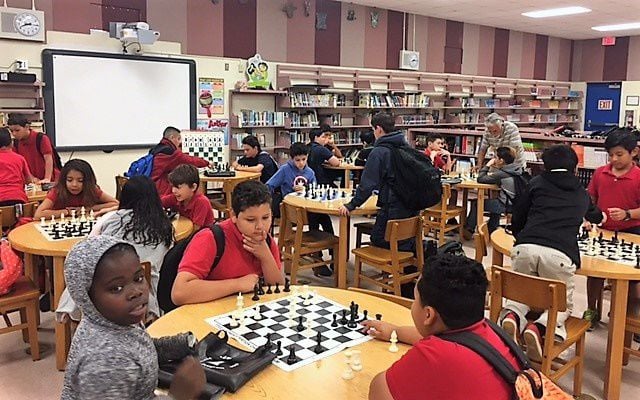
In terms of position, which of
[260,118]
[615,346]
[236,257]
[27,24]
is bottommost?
[615,346]

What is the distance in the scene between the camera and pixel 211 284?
100.0 inches

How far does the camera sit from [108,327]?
1.52 meters

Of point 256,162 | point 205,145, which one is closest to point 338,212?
point 256,162

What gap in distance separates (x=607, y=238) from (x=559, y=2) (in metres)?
7.64

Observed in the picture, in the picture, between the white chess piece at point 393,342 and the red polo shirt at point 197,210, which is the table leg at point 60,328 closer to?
the red polo shirt at point 197,210

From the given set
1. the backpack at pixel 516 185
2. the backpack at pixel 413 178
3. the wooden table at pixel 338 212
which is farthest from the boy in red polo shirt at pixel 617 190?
the backpack at pixel 516 185

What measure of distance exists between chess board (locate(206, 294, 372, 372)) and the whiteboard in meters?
6.63

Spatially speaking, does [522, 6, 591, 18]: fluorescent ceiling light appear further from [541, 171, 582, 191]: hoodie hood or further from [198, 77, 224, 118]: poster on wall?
[541, 171, 582, 191]: hoodie hood

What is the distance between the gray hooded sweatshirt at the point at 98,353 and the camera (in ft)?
4.78

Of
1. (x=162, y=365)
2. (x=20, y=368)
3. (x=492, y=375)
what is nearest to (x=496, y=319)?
(x=492, y=375)

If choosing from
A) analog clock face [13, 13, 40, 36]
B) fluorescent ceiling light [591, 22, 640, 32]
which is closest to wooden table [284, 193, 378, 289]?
analog clock face [13, 13, 40, 36]

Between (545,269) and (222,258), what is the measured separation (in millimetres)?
1851

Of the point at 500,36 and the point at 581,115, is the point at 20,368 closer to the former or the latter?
the point at 500,36

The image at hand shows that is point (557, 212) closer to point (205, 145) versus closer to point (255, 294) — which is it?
point (255, 294)
